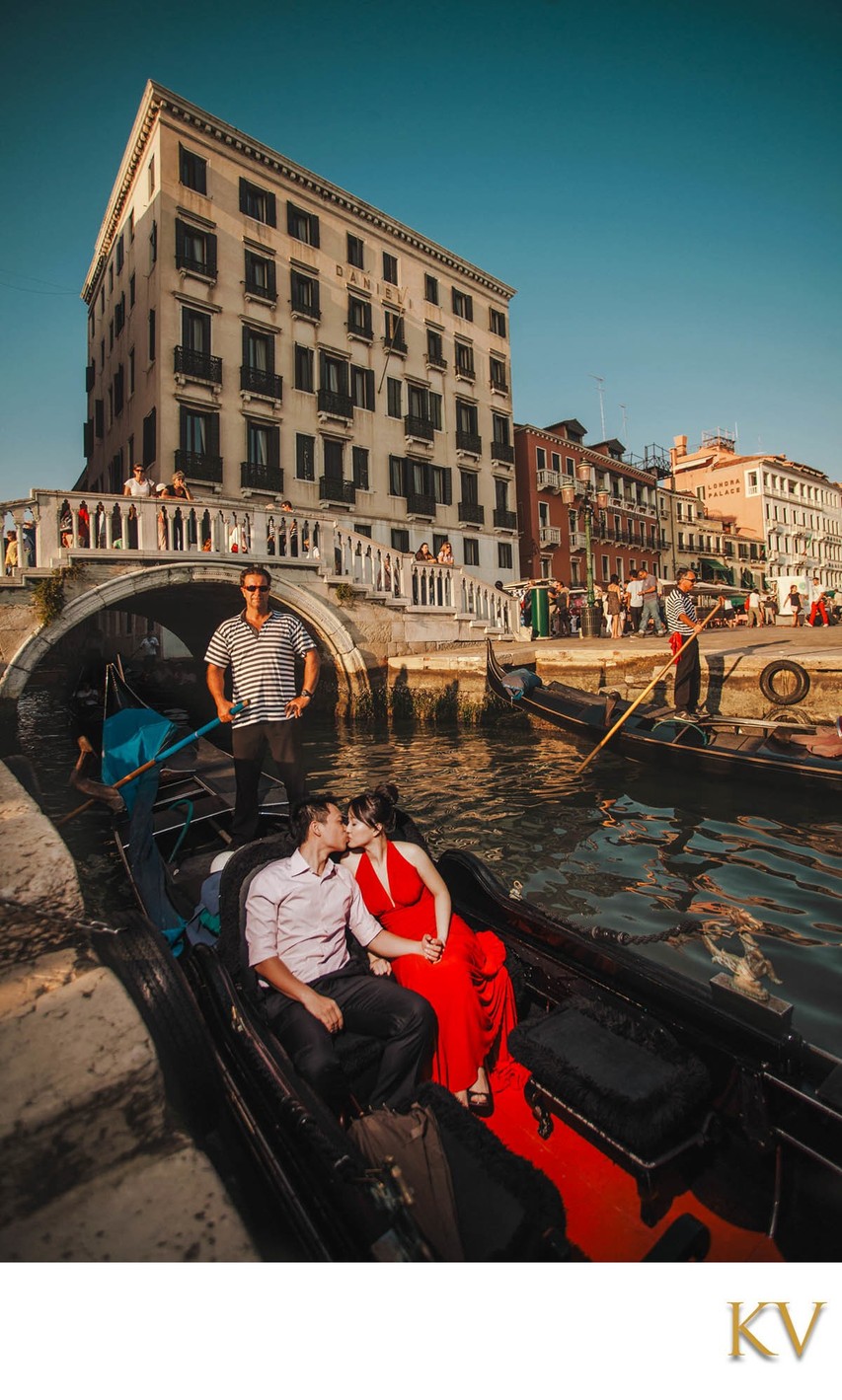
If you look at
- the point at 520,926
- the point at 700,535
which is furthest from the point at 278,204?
the point at 700,535

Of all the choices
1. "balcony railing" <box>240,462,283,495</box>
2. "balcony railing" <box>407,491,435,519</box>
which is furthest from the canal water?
"balcony railing" <box>407,491,435,519</box>

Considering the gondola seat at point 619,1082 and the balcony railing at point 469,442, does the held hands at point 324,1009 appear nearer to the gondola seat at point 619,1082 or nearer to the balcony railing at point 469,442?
the gondola seat at point 619,1082

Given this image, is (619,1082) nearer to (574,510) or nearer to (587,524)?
(587,524)

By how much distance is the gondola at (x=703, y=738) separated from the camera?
5.25 meters

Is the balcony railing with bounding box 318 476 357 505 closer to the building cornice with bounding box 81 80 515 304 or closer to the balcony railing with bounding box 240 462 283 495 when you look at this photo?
the balcony railing with bounding box 240 462 283 495

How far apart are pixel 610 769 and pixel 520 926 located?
495cm

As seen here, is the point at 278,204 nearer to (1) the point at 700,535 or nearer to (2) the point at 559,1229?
(2) the point at 559,1229

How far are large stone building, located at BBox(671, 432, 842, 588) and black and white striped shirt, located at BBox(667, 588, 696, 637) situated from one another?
117 ft

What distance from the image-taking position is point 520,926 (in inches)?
87.9

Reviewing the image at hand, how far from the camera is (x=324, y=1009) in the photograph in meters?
1.77

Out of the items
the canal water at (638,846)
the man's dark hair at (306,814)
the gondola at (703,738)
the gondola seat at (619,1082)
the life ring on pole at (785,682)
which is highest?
the life ring on pole at (785,682)

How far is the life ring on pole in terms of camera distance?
7270 mm

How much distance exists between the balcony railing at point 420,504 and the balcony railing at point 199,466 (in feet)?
19.7

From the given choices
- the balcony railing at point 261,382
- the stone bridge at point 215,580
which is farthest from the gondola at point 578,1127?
the balcony railing at point 261,382
